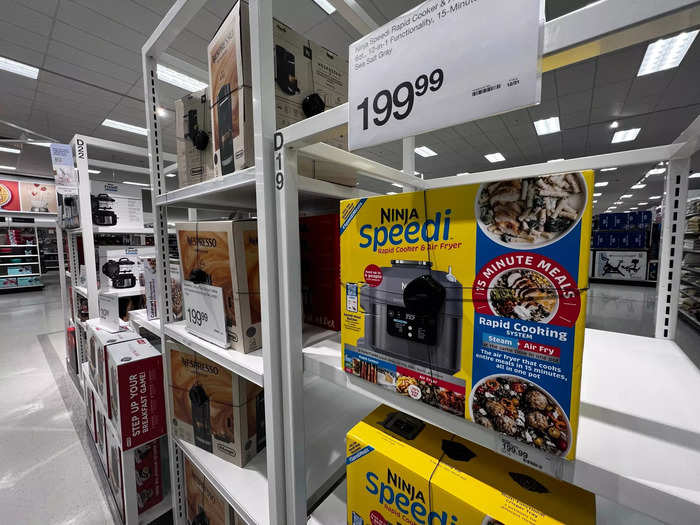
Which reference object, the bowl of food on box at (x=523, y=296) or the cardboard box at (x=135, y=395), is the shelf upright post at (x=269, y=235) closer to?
the bowl of food on box at (x=523, y=296)

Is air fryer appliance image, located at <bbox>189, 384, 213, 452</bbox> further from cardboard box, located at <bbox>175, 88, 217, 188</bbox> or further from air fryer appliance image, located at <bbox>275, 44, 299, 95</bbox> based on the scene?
air fryer appliance image, located at <bbox>275, 44, 299, 95</bbox>

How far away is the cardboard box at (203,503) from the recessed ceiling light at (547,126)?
22.1 feet

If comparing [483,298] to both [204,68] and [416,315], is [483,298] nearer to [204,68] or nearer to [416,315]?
[416,315]

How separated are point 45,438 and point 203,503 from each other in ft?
6.04

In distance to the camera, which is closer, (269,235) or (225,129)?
(269,235)

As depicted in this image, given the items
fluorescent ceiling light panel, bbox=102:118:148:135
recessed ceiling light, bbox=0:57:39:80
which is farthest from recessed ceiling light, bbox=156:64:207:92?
fluorescent ceiling light panel, bbox=102:118:148:135

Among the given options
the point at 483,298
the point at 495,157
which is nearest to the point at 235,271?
the point at 483,298

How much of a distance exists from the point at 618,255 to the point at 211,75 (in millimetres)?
9049

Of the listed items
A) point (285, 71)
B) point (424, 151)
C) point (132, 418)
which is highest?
point (424, 151)

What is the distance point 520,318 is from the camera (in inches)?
13.2

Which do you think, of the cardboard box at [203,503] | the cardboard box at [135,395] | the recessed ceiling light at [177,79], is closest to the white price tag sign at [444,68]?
the cardboard box at [203,503]

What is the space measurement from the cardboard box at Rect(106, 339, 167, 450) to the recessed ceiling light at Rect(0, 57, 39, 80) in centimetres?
500

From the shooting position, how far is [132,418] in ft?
3.77

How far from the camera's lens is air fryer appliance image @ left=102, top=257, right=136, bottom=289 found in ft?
6.83
